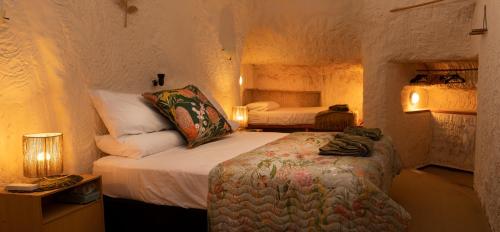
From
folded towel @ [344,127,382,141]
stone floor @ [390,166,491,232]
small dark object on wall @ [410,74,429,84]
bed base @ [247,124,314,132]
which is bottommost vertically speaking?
stone floor @ [390,166,491,232]

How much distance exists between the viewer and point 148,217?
2260 millimetres

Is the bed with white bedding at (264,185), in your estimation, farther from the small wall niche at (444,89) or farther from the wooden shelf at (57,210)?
the small wall niche at (444,89)

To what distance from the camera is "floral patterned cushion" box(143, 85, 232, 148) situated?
2.78m

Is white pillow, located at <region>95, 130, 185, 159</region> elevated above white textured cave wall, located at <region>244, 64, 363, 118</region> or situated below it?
below

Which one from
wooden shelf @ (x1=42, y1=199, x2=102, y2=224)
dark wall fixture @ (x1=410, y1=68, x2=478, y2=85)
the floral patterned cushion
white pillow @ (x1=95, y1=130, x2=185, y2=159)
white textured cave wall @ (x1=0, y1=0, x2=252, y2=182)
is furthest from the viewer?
dark wall fixture @ (x1=410, y1=68, x2=478, y2=85)

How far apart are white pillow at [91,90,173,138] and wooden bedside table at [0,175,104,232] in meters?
0.51

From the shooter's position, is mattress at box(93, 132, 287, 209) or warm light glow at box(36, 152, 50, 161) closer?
warm light glow at box(36, 152, 50, 161)

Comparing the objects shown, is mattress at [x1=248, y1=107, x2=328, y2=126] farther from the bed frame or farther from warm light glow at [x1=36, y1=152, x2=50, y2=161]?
warm light glow at [x1=36, y1=152, x2=50, y2=161]

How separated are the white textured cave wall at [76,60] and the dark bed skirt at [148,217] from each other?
0.40 meters

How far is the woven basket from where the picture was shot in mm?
5477

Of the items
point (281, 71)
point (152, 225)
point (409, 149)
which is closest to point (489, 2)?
point (409, 149)

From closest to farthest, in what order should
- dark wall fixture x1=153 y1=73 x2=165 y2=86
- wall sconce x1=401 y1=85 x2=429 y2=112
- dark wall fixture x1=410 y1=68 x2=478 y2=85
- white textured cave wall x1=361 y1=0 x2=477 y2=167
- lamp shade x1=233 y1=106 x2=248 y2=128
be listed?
dark wall fixture x1=153 y1=73 x2=165 y2=86 → white textured cave wall x1=361 y1=0 x2=477 y2=167 → dark wall fixture x1=410 y1=68 x2=478 y2=85 → lamp shade x1=233 y1=106 x2=248 y2=128 → wall sconce x1=401 y1=85 x2=429 y2=112

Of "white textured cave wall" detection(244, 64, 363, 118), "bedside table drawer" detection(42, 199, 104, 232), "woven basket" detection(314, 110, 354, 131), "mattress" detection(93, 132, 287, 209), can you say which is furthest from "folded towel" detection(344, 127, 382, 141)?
"white textured cave wall" detection(244, 64, 363, 118)

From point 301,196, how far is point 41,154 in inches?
52.6
